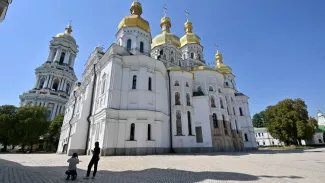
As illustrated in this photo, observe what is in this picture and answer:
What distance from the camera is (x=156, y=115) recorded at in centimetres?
2027

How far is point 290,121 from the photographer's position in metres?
34.0

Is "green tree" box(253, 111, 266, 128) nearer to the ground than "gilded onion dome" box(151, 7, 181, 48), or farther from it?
nearer to the ground

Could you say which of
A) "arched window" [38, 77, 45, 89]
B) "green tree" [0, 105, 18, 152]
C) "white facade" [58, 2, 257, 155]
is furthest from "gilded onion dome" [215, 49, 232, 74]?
"arched window" [38, 77, 45, 89]

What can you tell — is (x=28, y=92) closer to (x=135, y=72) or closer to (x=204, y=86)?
(x=135, y=72)

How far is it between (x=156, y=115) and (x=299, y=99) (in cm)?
3445

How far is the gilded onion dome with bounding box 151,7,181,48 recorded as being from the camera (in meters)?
35.4

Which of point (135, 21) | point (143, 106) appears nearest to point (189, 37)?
point (135, 21)

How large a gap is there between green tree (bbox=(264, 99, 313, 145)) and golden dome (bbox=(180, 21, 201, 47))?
75.3ft

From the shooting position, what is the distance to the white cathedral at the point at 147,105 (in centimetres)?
1891

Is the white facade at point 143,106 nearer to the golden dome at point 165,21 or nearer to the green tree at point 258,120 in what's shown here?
the golden dome at point 165,21

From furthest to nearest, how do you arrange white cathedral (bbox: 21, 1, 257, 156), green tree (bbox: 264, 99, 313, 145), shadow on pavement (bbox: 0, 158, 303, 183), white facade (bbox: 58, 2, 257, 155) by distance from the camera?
green tree (bbox: 264, 99, 313, 145)
white cathedral (bbox: 21, 1, 257, 156)
white facade (bbox: 58, 2, 257, 155)
shadow on pavement (bbox: 0, 158, 303, 183)

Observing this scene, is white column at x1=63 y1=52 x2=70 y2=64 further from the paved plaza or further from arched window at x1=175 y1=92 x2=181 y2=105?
the paved plaza

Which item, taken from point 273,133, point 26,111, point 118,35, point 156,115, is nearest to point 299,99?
point 273,133

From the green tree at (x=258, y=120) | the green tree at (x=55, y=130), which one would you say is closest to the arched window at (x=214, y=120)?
the green tree at (x=55, y=130)
